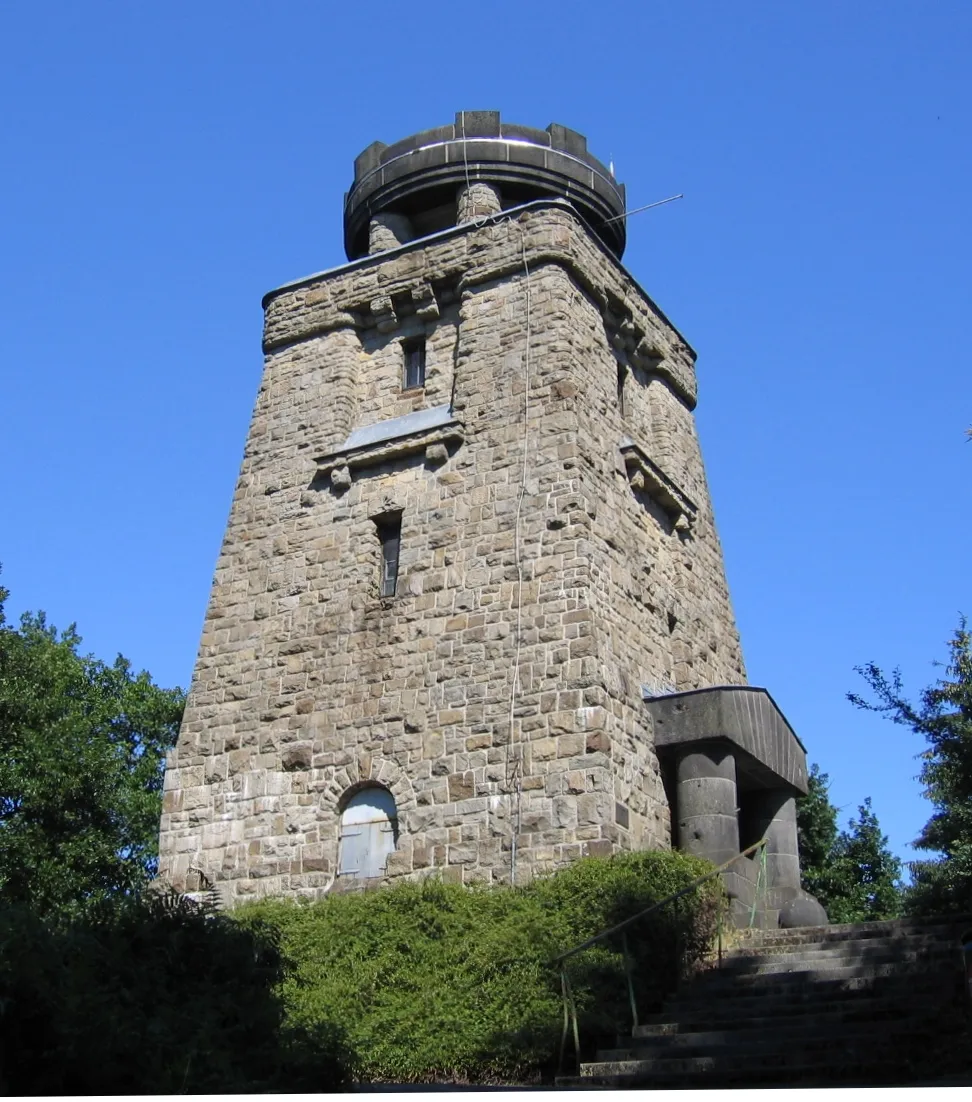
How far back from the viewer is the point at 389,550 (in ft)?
54.3

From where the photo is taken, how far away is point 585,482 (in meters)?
15.4

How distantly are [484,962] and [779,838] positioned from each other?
491 centimetres

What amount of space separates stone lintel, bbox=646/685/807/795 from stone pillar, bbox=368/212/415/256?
8362mm

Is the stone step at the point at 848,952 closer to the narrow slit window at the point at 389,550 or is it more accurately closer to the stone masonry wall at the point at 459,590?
the stone masonry wall at the point at 459,590

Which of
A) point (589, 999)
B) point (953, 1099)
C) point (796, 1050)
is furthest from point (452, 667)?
point (953, 1099)

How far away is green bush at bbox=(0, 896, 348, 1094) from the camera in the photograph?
281 inches

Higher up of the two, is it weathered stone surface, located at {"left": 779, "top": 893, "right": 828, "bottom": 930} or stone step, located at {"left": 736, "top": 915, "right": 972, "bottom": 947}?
weathered stone surface, located at {"left": 779, "top": 893, "right": 828, "bottom": 930}

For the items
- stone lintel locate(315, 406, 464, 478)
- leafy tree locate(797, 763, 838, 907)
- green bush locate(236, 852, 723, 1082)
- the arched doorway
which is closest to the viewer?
green bush locate(236, 852, 723, 1082)

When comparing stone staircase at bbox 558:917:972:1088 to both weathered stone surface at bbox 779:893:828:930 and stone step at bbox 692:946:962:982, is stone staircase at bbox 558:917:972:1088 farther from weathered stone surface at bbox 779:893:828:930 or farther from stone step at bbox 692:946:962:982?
weathered stone surface at bbox 779:893:828:930

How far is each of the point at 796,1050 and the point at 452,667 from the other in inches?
253

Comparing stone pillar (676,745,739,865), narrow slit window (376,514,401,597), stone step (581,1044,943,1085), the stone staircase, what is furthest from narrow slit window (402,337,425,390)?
stone step (581,1044,943,1085)

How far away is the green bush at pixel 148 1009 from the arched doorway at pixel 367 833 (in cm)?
525

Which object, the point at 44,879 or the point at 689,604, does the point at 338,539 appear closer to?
the point at 689,604

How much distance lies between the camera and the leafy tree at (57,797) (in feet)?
74.8
